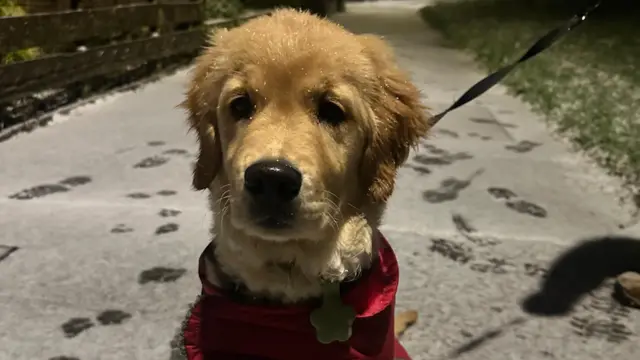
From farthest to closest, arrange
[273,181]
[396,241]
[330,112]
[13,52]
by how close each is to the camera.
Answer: [13,52], [396,241], [330,112], [273,181]

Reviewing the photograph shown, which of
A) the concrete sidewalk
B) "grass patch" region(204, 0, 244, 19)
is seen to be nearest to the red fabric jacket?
the concrete sidewalk

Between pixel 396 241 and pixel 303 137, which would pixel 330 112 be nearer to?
pixel 303 137

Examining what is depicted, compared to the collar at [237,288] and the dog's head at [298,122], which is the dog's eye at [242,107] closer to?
the dog's head at [298,122]

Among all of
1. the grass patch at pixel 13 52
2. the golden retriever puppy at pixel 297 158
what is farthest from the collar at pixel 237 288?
the grass patch at pixel 13 52

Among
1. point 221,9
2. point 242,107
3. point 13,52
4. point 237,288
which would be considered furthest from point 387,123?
point 221,9

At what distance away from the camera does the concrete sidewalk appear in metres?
1.45

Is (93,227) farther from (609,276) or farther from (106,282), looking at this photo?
(609,276)

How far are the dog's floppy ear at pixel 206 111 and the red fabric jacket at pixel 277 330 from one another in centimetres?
18

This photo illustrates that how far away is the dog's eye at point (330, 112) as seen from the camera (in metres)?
1.02

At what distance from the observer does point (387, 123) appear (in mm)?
1116

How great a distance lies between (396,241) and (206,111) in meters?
0.90

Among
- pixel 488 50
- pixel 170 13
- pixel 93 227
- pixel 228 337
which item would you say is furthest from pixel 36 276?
pixel 488 50

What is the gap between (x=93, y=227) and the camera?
190cm

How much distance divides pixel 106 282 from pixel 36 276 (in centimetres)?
16
